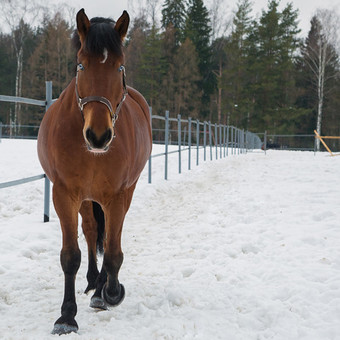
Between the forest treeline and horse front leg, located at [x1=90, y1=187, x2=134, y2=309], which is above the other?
the forest treeline

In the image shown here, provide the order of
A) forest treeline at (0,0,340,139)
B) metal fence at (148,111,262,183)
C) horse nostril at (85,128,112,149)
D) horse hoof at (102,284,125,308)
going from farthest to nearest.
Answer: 1. forest treeline at (0,0,340,139)
2. metal fence at (148,111,262,183)
3. horse hoof at (102,284,125,308)
4. horse nostril at (85,128,112,149)

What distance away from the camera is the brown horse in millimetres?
1664

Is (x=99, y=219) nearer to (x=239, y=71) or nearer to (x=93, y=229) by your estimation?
(x=93, y=229)

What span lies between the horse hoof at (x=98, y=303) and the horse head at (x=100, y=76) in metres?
1.04

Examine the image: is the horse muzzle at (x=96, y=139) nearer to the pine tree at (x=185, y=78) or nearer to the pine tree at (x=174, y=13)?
the pine tree at (x=185, y=78)

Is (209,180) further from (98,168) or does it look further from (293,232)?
(98,168)

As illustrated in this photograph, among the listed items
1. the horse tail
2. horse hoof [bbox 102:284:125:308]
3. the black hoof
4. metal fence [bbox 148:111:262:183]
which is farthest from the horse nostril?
metal fence [bbox 148:111:262:183]

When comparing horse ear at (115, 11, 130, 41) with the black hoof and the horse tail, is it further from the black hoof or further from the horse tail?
the black hoof

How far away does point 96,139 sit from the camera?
1.54 meters

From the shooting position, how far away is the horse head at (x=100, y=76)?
158 centimetres

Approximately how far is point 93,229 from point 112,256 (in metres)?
0.53

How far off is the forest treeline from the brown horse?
26.3m

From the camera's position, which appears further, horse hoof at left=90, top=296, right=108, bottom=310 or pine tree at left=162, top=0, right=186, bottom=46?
pine tree at left=162, top=0, right=186, bottom=46

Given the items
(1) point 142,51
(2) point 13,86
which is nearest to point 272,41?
(1) point 142,51
